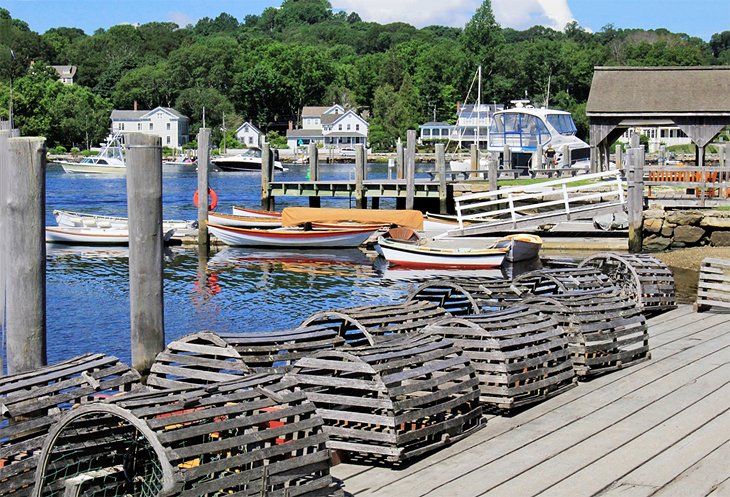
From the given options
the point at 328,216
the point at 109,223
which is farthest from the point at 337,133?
the point at 328,216

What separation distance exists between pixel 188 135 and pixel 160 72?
25.0 m

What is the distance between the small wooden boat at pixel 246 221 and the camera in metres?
31.2

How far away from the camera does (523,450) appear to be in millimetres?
7293

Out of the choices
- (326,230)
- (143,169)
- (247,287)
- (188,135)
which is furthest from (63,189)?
(188,135)

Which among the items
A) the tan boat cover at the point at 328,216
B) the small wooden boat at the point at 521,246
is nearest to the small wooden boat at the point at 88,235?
the tan boat cover at the point at 328,216

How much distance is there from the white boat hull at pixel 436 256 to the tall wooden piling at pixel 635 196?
308 cm

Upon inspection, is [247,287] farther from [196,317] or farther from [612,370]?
[612,370]

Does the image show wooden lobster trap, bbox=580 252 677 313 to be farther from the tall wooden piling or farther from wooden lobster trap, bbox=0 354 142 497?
the tall wooden piling

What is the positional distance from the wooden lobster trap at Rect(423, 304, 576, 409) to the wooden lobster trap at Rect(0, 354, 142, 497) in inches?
103

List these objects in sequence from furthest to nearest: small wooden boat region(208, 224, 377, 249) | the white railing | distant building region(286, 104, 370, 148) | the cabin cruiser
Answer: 1. distant building region(286, 104, 370, 148)
2. the cabin cruiser
3. small wooden boat region(208, 224, 377, 249)
4. the white railing

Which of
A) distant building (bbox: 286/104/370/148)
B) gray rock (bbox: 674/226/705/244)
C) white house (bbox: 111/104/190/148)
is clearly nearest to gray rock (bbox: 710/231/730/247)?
gray rock (bbox: 674/226/705/244)

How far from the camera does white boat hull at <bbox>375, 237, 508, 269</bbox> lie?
24625mm

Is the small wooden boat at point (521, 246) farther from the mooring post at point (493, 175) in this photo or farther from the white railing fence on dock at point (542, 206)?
the mooring post at point (493, 175)

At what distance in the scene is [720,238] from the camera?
26.0 meters
